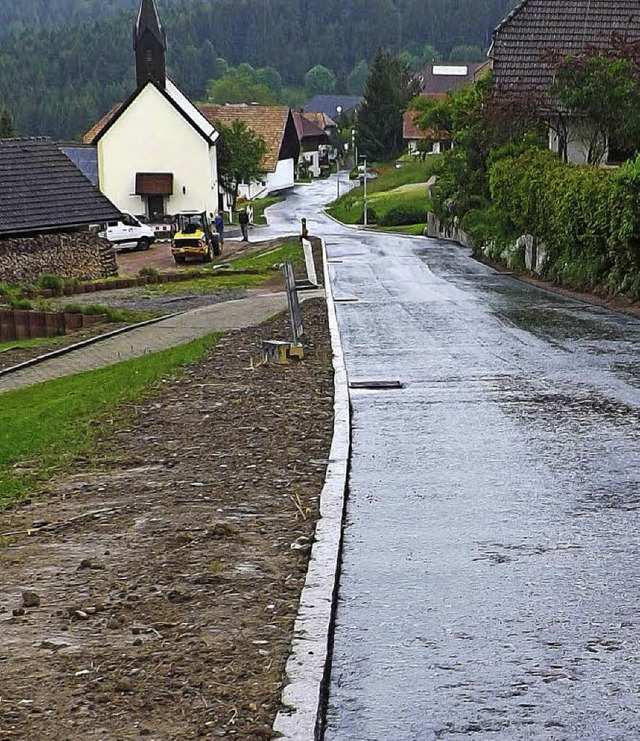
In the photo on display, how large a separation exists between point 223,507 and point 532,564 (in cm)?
242

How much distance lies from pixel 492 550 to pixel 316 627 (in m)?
1.86

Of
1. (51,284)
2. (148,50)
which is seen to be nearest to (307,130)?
(148,50)

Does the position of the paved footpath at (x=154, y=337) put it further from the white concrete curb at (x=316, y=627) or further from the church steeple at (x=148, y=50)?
the church steeple at (x=148, y=50)

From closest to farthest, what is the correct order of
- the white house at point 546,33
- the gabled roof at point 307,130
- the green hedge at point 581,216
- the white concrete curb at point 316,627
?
the white concrete curb at point 316,627
the green hedge at point 581,216
the white house at point 546,33
the gabled roof at point 307,130

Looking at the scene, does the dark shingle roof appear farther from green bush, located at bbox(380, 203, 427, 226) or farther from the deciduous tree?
green bush, located at bbox(380, 203, 427, 226)

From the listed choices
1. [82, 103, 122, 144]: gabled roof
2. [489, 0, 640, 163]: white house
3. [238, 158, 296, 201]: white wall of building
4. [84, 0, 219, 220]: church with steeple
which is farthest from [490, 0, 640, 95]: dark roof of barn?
[238, 158, 296, 201]: white wall of building

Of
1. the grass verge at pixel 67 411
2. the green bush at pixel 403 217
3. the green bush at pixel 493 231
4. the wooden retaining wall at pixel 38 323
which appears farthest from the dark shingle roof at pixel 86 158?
the grass verge at pixel 67 411

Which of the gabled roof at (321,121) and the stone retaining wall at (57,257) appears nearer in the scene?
the stone retaining wall at (57,257)

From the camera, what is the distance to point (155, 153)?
249 ft

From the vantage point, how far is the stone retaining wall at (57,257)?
45.3 metres

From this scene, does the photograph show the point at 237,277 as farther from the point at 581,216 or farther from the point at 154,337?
the point at 154,337

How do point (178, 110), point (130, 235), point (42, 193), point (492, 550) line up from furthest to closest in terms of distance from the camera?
point (178, 110), point (130, 235), point (42, 193), point (492, 550)

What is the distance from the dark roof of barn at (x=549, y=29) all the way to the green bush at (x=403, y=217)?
30.3 m

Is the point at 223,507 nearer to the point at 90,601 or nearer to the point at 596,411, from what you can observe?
the point at 90,601
